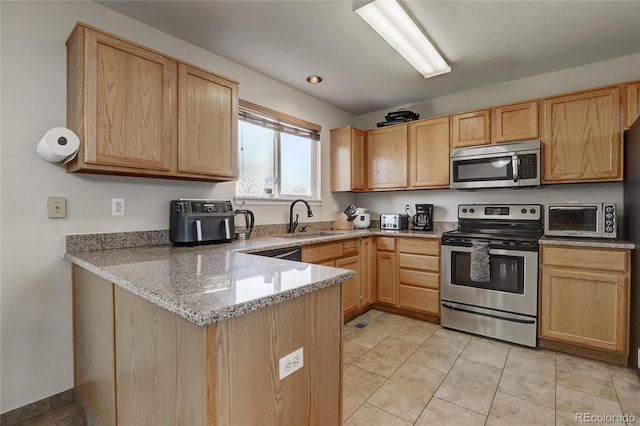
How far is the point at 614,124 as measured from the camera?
2.48 m

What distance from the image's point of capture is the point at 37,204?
1.76m

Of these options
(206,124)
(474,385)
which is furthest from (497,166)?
(206,124)

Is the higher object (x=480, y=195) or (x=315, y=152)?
(x=315, y=152)

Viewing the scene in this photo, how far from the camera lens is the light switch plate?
1.79m

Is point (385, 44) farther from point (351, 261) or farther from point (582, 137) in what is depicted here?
point (351, 261)

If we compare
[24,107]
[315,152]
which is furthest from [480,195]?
[24,107]

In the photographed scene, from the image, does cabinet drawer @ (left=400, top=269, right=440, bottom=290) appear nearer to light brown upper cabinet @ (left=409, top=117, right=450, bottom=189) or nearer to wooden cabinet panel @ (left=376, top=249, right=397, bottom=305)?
wooden cabinet panel @ (left=376, top=249, right=397, bottom=305)

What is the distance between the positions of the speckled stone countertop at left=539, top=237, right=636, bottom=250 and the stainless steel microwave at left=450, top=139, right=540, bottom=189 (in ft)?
1.81

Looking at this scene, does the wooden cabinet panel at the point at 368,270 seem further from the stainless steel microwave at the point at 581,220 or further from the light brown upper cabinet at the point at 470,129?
the stainless steel microwave at the point at 581,220

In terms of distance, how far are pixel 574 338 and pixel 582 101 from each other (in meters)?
1.97

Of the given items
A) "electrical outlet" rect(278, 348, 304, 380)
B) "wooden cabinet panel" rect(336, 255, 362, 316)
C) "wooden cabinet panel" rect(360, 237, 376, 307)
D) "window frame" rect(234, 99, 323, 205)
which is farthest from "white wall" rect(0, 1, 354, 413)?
"wooden cabinet panel" rect(360, 237, 376, 307)

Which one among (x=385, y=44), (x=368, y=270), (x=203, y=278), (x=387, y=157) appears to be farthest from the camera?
(x=387, y=157)

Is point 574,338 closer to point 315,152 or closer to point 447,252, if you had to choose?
point 447,252

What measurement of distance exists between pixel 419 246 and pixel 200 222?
2177 mm
